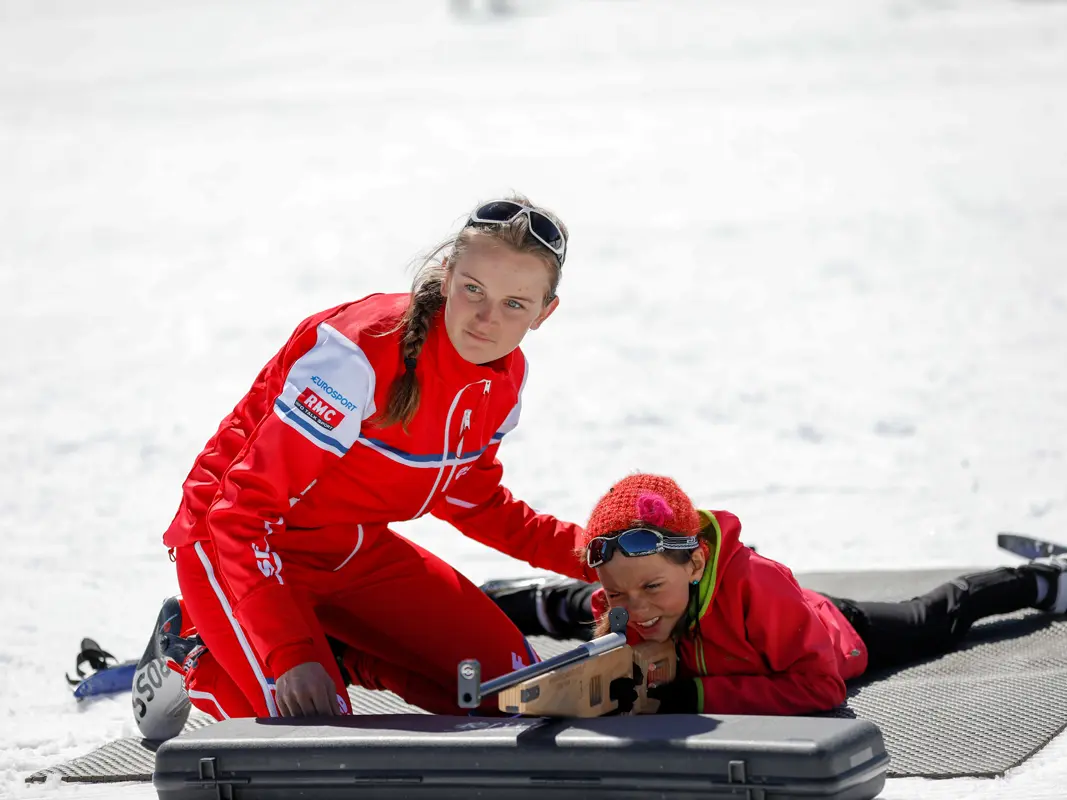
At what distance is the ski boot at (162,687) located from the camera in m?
3.36

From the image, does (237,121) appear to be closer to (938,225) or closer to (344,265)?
(344,265)

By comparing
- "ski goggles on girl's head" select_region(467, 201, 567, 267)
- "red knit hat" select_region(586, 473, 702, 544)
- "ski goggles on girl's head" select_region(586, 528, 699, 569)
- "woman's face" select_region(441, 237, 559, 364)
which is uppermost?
"ski goggles on girl's head" select_region(467, 201, 567, 267)

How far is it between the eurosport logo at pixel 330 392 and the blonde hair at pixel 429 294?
0.10 meters

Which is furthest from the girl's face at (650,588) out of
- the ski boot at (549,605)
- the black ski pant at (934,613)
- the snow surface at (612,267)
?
the ski boot at (549,605)

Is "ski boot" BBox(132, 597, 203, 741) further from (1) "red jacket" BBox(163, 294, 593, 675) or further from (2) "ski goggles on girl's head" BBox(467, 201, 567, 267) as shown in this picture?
(2) "ski goggles on girl's head" BBox(467, 201, 567, 267)

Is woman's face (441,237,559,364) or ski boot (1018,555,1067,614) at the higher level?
woman's face (441,237,559,364)

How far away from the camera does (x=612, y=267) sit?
1065cm

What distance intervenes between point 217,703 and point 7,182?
40.2ft

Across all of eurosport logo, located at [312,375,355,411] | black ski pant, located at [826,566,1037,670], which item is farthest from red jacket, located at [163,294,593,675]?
black ski pant, located at [826,566,1037,670]

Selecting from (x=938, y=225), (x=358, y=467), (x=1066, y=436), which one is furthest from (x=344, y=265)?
(x=358, y=467)

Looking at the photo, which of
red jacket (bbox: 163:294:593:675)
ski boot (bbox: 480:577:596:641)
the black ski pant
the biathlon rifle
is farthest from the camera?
ski boot (bbox: 480:577:596:641)

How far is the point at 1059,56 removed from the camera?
17.2 meters

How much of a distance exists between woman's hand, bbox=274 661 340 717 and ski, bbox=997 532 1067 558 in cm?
259

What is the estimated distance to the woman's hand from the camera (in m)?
2.71
